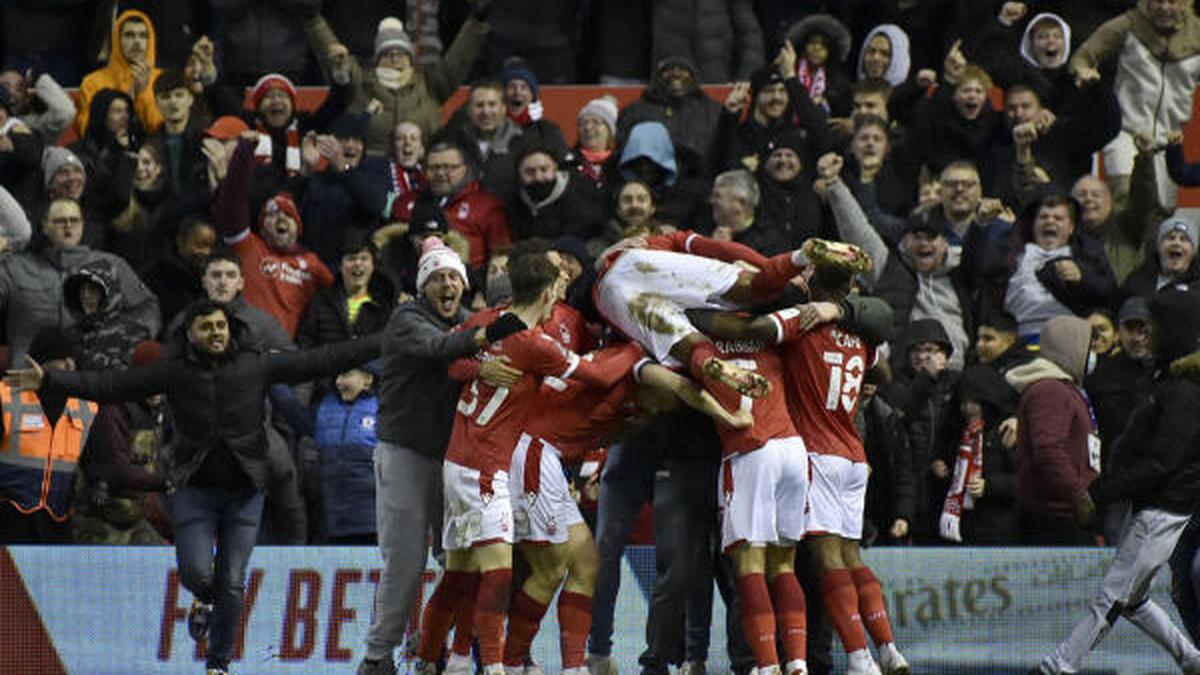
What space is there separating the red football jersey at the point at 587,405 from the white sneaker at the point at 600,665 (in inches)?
55.6

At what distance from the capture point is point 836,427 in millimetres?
15031

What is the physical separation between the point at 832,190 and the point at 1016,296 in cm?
157

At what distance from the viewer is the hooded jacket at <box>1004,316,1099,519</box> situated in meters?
16.3

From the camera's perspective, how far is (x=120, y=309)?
18.5 meters

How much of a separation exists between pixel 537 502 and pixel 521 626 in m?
0.70

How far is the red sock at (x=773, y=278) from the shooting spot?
14.6m

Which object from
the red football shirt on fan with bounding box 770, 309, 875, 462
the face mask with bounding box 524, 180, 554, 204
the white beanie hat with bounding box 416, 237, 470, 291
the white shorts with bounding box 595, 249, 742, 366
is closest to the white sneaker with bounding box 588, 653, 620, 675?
the red football shirt on fan with bounding box 770, 309, 875, 462

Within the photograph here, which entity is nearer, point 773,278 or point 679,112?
point 773,278

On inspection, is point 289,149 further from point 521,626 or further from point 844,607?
point 844,607

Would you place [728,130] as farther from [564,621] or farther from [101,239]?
[564,621]

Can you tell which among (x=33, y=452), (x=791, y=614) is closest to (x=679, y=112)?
(x=33, y=452)

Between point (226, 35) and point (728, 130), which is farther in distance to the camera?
point (226, 35)

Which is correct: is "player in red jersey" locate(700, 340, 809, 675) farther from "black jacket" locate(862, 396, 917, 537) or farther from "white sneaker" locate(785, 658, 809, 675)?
"black jacket" locate(862, 396, 917, 537)

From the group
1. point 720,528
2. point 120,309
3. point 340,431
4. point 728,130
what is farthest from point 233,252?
point 720,528
